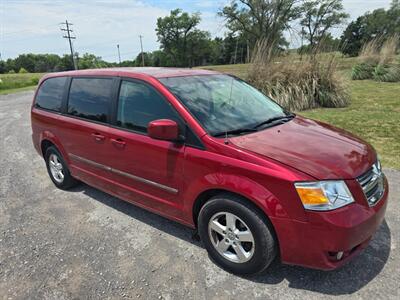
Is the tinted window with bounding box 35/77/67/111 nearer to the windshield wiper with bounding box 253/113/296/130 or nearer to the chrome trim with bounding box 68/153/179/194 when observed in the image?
the chrome trim with bounding box 68/153/179/194

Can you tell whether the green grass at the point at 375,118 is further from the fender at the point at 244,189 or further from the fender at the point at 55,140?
the fender at the point at 55,140

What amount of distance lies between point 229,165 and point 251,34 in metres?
35.1

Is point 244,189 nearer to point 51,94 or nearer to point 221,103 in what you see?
point 221,103

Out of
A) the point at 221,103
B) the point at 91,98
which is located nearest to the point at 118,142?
the point at 91,98

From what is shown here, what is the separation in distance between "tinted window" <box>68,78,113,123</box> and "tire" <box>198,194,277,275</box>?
5.60 ft

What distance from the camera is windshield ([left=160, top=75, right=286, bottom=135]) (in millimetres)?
2984

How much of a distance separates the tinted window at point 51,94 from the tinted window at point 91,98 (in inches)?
12.3

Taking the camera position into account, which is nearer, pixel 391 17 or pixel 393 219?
pixel 393 219

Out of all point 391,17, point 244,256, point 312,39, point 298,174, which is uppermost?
point 391,17

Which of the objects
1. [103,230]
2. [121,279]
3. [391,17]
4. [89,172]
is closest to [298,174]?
[121,279]

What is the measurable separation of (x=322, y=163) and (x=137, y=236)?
6.79 feet

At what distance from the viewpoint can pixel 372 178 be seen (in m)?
2.65

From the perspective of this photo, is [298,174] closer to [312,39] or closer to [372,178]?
[372,178]

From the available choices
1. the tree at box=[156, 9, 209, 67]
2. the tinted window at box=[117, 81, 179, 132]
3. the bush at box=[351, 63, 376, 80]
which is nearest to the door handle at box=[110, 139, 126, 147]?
the tinted window at box=[117, 81, 179, 132]
